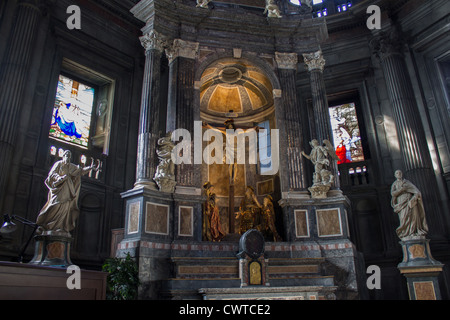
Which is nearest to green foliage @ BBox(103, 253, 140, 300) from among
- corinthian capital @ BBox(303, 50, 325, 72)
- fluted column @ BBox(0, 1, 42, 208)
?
fluted column @ BBox(0, 1, 42, 208)

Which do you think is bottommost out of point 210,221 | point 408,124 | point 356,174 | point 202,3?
point 210,221

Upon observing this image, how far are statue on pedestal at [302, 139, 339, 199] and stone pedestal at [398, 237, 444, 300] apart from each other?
112 inches

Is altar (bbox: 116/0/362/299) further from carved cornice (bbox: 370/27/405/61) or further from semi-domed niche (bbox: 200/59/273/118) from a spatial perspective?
carved cornice (bbox: 370/27/405/61)

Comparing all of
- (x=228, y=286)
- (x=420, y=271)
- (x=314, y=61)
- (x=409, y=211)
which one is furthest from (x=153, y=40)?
(x=420, y=271)

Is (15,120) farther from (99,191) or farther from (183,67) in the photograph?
(183,67)

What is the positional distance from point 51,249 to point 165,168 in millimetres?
4102

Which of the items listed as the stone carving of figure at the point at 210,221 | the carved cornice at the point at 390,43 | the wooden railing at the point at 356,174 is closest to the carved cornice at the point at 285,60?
the carved cornice at the point at 390,43

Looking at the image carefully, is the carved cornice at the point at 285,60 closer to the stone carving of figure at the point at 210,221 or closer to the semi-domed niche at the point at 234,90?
the semi-domed niche at the point at 234,90

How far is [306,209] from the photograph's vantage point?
12.6 meters

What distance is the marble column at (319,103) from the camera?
13.6 metres

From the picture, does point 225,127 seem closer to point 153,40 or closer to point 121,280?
point 153,40

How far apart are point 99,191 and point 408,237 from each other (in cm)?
976

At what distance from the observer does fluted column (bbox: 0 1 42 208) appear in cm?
1124

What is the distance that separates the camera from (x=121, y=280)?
29.9ft
